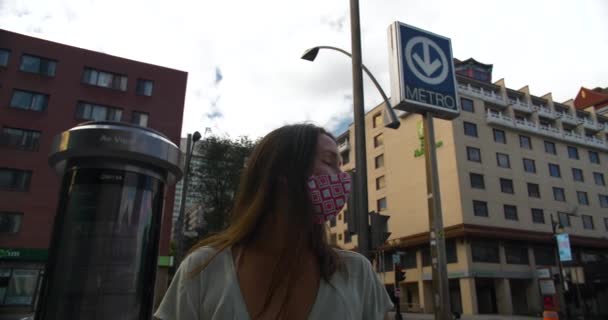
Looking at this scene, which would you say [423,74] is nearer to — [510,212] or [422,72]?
[422,72]

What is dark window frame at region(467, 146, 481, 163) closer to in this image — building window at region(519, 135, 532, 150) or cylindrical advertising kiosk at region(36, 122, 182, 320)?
building window at region(519, 135, 532, 150)

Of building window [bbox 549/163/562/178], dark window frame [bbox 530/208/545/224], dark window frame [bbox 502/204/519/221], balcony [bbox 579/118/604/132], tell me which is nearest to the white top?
dark window frame [bbox 502/204/519/221]

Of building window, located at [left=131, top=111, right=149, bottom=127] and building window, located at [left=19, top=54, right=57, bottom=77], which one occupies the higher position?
building window, located at [left=19, top=54, right=57, bottom=77]

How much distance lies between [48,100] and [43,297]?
28659mm

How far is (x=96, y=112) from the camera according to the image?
93.7 ft

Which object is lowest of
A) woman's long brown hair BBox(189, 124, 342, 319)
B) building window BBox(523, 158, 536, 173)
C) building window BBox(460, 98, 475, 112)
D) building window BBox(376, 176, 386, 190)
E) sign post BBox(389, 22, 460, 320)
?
woman's long brown hair BBox(189, 124, 342, 319)

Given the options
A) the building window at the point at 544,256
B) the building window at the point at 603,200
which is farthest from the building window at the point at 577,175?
the building window at the point at 544,256

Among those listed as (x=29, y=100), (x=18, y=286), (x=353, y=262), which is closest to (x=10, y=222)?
(x=18, y=286)

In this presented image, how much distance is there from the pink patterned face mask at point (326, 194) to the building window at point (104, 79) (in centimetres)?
3091

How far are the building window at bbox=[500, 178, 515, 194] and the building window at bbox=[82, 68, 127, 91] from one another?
33080mm

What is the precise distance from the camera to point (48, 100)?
91.0 feet

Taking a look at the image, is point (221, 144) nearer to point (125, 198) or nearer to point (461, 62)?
point (125, 198)

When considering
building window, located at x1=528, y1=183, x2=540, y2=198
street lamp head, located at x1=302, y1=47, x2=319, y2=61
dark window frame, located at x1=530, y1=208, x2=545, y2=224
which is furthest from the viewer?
building window, located at x1=528, y1=183, x2=540, y2=198

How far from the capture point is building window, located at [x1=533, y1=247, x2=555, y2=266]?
36469mm
